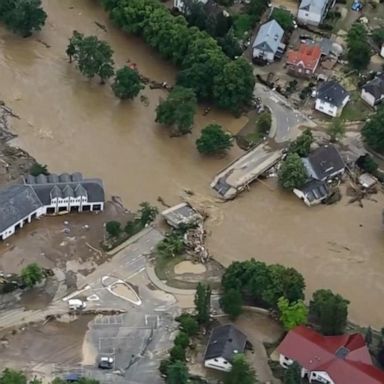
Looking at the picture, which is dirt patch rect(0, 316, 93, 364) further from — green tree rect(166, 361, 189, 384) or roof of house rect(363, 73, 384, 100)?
roof of house rect(363, 73, 384, 100)

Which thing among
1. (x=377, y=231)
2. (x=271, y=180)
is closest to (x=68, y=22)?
(x=271, y=180)

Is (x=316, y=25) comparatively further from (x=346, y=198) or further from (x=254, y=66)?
(x=346, y=198)

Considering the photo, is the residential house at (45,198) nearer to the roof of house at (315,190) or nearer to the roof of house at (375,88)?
the roof of house at (315,190)

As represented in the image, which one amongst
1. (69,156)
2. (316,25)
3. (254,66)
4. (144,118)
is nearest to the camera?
(69,156)

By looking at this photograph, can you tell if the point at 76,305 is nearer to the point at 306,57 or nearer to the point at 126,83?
the point at 126,83

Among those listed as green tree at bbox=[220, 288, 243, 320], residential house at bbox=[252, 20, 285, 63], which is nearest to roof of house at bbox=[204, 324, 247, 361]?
green tree at bbox=[220, 288, 243, 320]

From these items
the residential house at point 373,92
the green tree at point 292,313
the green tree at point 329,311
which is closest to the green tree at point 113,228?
the green tree at point 292,313
